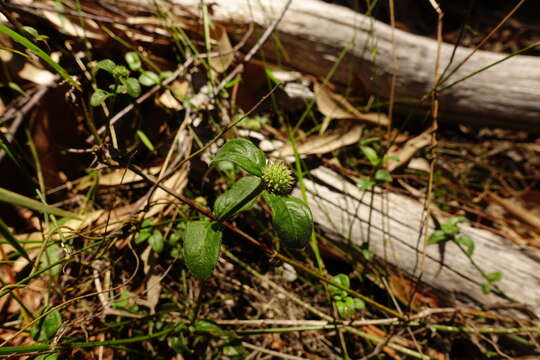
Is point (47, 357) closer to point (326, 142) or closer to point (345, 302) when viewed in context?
point (345, 302)

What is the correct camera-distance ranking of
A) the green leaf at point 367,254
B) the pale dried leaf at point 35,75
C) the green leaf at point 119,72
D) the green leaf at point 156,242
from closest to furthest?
the green leaf at point 119,72, the green leaf at point 156,242, the green leaf at point 367,254, the pale dried leaf at point 35,75

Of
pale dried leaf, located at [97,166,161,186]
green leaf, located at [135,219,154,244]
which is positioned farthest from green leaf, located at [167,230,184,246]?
pale dried leaf, located at [97,166,161,186]

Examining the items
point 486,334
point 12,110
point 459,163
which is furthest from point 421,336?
point 12,110

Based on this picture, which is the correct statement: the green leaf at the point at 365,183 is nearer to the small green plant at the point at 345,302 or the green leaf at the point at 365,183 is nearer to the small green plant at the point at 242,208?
the small green plant at the point at 345,302

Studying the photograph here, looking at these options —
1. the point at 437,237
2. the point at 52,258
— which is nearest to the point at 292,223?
the point at 437,237

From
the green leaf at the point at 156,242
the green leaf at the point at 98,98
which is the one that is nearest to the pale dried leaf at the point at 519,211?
the green leaf at the point at 156,242

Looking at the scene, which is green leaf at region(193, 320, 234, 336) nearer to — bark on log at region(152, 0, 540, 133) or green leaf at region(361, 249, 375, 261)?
green leaf at region(361, 249, 375, 261)
